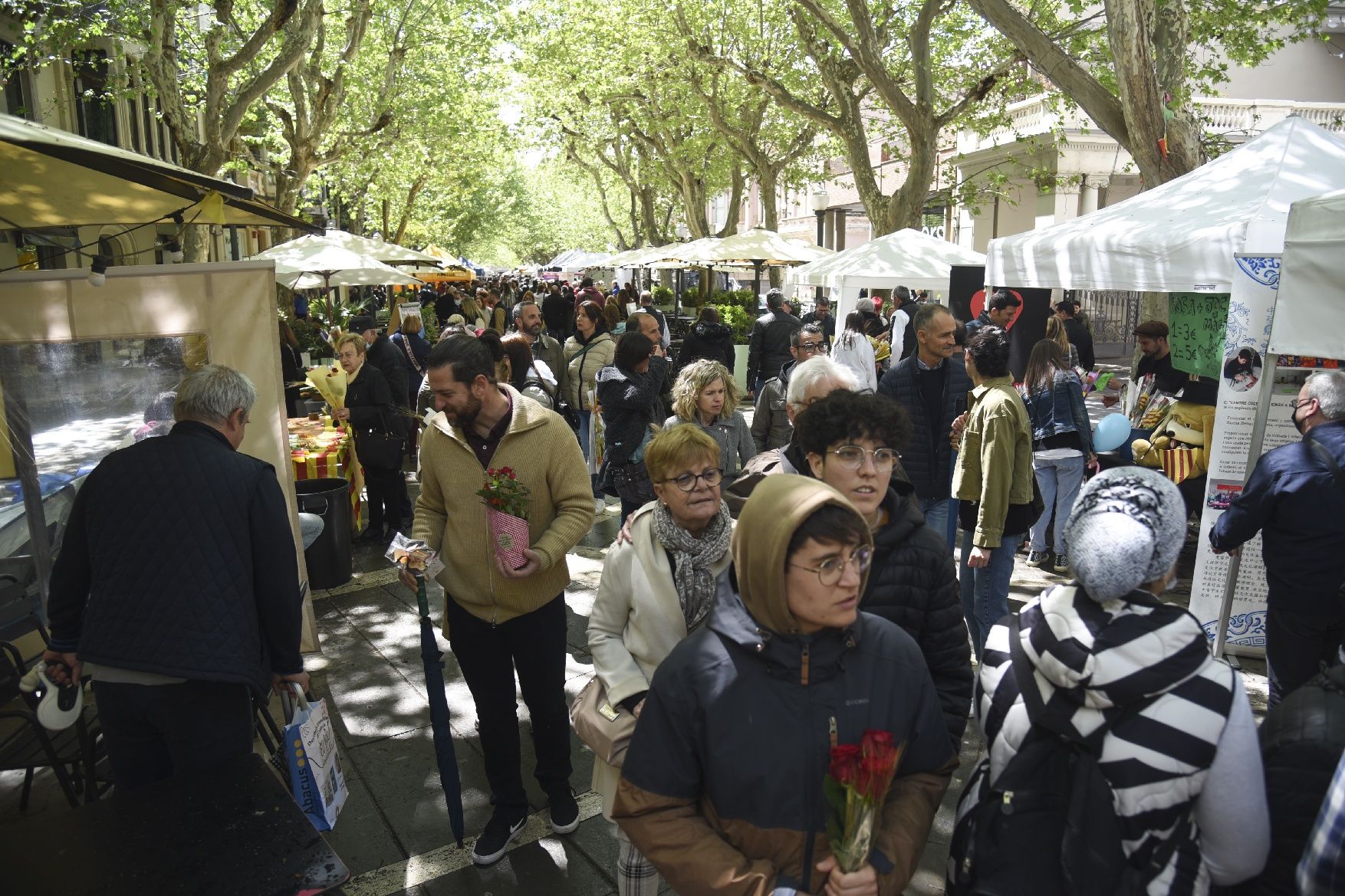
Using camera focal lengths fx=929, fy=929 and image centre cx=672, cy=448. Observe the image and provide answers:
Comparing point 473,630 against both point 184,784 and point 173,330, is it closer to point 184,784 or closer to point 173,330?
point 184,784

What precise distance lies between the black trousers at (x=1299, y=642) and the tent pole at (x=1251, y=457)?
69cm

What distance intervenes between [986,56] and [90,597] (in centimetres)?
1856

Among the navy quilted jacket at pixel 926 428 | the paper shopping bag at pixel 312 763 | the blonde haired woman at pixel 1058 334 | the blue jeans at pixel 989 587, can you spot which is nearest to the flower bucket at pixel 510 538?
the paper shopping bag at pixel 312 763

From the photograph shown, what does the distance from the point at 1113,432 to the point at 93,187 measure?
699 cm

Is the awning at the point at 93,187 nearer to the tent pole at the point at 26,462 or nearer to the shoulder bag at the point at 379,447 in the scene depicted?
the tent pole at the point at 26,462

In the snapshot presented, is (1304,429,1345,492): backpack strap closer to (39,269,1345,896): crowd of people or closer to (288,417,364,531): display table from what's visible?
(39,269,1345,896): crowd of people

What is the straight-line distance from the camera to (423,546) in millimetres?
3471

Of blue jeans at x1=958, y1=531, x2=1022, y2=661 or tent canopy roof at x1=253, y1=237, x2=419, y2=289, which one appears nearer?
blue jeans at x1=958, y1=531, x2=1022, y2=661

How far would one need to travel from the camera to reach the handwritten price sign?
19.6ft

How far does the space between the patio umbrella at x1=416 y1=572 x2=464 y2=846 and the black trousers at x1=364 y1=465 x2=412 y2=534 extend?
4.60 m

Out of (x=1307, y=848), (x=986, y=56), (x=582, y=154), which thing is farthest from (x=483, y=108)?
(x=1307, y=848)

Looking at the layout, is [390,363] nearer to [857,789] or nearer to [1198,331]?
[1198,331]

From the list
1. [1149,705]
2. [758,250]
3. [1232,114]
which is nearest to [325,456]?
[1149,705]

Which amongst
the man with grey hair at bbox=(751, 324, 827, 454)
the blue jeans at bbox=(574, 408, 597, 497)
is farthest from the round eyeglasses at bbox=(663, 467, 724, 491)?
the blue jeans at bbox=(574, 408, 597, 497)
